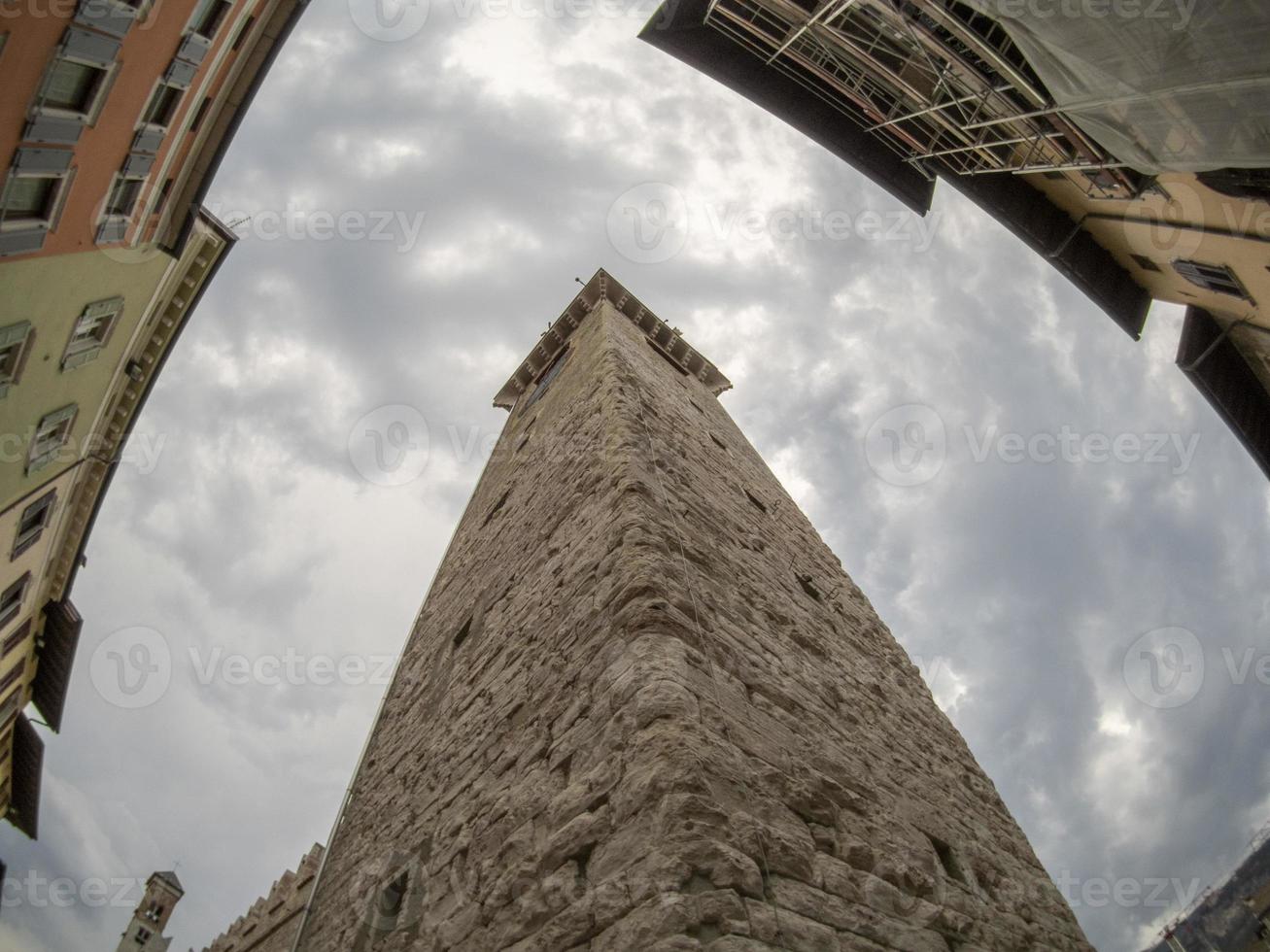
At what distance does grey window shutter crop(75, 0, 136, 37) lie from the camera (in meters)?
7.31

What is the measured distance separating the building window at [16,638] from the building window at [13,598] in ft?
2.10

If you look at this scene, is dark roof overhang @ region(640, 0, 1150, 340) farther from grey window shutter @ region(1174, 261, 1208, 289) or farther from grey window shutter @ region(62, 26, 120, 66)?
grey window shutter @ region(62, 26, 120, 66)

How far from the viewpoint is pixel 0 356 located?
29.1ft

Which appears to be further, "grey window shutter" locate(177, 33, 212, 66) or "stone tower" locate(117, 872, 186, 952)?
"stone tower" locate(117, 872, 186, 952)

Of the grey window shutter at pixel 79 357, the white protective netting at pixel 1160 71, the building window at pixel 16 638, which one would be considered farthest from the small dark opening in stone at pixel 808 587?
the building window at pixel 16 638

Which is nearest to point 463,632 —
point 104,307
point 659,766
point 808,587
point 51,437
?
A: point 808,587

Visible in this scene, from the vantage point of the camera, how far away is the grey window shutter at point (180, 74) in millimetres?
9266

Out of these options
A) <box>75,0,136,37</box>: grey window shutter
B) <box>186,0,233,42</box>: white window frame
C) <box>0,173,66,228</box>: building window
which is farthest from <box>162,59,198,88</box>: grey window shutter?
<box>0,173,66,228</box>: building window

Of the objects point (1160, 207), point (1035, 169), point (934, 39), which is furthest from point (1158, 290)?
point (934, 39)

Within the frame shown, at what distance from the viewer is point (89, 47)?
25.2 ft

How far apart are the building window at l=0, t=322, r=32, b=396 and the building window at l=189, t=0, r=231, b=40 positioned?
4907mm

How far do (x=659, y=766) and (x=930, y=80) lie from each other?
10.3 meters

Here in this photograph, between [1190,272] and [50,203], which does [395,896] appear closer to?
[50,203]

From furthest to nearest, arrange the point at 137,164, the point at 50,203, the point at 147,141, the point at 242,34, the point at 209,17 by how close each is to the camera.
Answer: the point at 242,34
the point at 137,164
the point at 147,141
the point at 209,17
the point at 50,203
